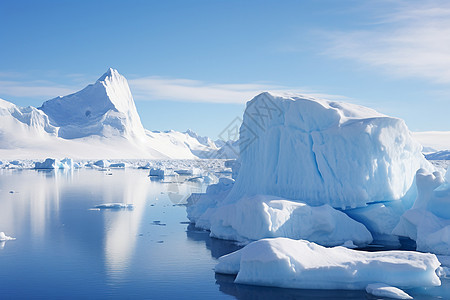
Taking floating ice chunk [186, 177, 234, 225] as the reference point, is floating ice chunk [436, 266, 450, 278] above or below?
below

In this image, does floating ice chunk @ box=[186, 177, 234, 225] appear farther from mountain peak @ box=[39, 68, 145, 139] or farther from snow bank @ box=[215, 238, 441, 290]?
mountain peak @ box=[39, 68, 145, 139]

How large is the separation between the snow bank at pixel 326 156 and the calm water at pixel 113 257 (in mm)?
3128

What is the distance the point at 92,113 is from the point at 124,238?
8867 cm

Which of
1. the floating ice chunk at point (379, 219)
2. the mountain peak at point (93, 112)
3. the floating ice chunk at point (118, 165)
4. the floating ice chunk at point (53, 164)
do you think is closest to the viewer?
the floating ice chunk at point (379, 219)

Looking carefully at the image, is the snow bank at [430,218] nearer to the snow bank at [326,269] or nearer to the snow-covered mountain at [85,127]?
the snow bank at [326,269]

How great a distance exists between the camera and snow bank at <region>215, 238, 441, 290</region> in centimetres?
1144

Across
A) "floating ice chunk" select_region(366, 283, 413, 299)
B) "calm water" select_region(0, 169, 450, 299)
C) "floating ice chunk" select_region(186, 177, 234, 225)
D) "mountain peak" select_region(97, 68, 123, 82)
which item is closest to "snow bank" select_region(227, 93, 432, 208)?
"floating ice chunk" select_region(186, 177, 234, 225)

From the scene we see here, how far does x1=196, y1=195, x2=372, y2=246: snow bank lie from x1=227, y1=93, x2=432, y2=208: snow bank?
1.20 metres

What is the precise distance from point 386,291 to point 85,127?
309ft

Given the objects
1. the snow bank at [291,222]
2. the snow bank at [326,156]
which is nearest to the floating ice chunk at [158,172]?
the snow bank at [326,156]

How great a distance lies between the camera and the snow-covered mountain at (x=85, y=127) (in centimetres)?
8850

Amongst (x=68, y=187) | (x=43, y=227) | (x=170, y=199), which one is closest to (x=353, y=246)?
(x=43, y=227)

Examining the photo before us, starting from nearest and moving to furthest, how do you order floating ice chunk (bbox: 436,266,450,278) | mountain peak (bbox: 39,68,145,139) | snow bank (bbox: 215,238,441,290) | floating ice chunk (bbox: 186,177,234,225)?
snow bank (bbox: 215,238,441,290) < floating ice chunk (bbox: 436,266,450,278) < floating ice chunk (bbox: 186,177,234,225) < mountain peak (bbox: 39,68,145,139)

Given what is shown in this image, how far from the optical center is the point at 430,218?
14.9 meters
